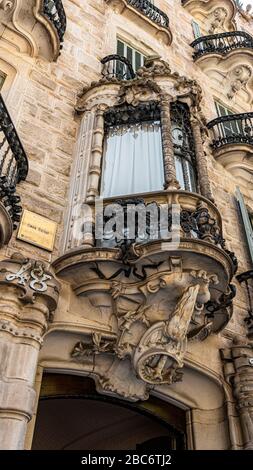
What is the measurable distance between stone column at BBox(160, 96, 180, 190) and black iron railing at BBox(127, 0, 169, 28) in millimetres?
5734

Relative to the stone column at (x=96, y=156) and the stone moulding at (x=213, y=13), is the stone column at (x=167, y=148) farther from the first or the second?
the stone moulding at (x=213, y=13)

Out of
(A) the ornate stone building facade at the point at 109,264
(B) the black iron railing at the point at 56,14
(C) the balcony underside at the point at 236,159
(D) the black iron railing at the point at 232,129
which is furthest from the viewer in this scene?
(D) the black iron railing at the point at 232,129

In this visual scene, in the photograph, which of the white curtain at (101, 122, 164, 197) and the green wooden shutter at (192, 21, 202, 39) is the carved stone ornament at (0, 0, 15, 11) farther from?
the green wooden shutter at (192, 21, 202, 39)

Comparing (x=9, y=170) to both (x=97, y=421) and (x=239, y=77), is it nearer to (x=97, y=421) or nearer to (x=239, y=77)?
(x=97, y=421)

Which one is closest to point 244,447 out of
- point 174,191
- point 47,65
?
point 174,191

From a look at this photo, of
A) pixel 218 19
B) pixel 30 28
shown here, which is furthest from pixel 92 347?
pixel 218 19

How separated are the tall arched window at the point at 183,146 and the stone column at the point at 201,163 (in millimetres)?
79

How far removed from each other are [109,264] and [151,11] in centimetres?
964

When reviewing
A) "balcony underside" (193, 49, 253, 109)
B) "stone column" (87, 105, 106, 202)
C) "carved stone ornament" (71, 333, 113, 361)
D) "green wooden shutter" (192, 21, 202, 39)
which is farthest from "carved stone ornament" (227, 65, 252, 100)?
"carved stone ornament" (71, 333, 113, 361)

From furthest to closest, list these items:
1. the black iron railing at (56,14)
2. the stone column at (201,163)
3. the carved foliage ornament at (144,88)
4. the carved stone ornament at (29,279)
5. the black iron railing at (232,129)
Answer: the black iron railing at (232,129) < the black iron railing at (56,14) < the carved foliage ornament at (144,88) < the stone column at (201,163) < the carved stone ornament at (29,279)

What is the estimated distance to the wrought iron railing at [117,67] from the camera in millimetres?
8961

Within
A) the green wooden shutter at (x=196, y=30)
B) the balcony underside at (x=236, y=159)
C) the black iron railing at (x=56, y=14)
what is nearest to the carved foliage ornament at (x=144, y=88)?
the black iron railing at (x=56, y=14)

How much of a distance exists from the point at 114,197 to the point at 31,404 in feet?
9.02

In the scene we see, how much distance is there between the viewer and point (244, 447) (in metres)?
5.22
